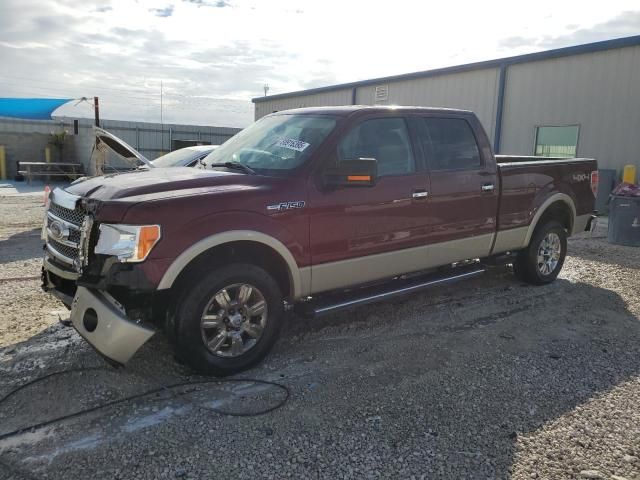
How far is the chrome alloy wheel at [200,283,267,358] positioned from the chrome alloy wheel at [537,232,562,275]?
3.89 metres

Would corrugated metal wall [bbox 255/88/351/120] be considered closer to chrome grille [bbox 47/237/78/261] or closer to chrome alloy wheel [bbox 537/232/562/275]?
chrome alloy wheel [bbox 537/232/562/275]

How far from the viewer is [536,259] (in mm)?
6082

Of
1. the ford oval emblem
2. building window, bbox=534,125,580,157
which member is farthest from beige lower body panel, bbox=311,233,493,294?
building window, bbox=534,125,580,157

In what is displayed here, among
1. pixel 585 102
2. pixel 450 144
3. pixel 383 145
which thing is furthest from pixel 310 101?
pixel 383 145

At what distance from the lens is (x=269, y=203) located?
A: 3.70 metres

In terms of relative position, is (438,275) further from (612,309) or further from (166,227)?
(166,227)

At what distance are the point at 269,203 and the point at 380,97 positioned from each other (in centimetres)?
1724

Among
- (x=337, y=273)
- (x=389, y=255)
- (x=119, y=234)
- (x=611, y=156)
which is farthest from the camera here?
(x=611, y=156)

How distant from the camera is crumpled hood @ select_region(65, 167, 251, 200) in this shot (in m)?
3.49

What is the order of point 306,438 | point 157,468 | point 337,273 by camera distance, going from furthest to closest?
1. point 337,273
2. point 306,438
3. point 157,468

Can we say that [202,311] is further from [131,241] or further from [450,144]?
[450,144]

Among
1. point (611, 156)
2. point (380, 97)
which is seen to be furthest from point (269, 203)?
point (380, 97)

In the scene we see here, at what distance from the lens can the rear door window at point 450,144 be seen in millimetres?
4840

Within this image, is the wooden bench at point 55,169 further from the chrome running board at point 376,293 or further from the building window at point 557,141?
the chrome running board at point 376,293
